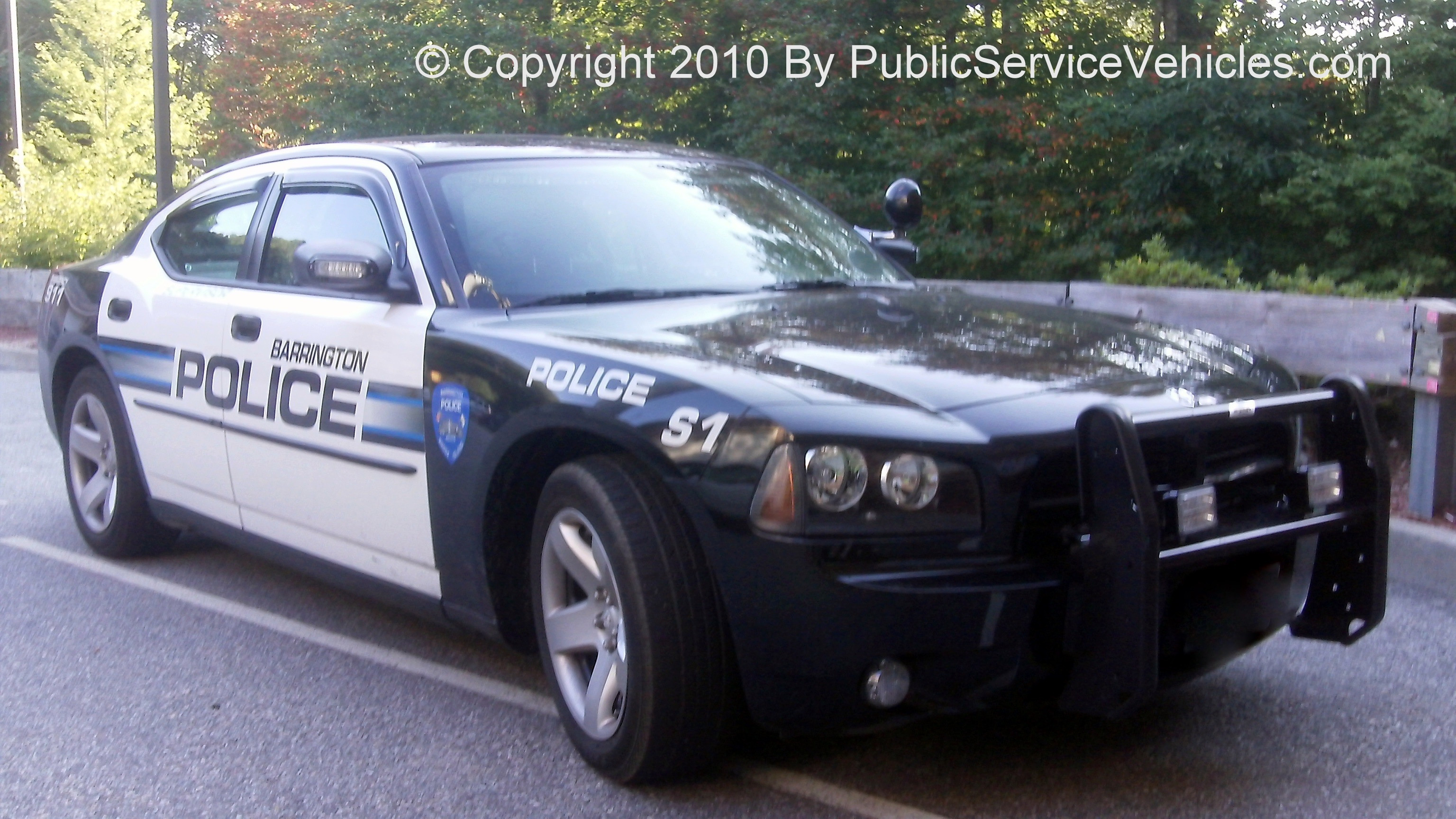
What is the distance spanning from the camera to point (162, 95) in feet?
47.1

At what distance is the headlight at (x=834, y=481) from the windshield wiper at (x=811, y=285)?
1.48 meters

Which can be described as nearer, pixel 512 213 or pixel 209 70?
pixel 512 213

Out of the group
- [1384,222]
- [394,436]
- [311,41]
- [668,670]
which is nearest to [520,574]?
[394,436]

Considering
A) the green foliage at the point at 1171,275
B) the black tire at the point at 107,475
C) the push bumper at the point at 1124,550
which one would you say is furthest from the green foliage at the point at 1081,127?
the black tire at the point at 107,475

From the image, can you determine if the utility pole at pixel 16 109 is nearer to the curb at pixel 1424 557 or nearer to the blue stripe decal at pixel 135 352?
the blue stripe decal at pixel 135 352

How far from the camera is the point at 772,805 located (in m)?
3.36

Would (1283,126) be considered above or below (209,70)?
below

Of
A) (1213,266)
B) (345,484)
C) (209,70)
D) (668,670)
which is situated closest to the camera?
(668,670)

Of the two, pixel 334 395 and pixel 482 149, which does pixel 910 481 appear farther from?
pixel 482 149

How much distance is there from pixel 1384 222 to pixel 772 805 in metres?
8.85

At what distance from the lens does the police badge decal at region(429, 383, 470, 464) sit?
12.4 feet

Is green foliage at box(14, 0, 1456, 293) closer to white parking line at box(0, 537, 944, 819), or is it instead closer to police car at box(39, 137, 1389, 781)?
police car at box(39, 137, 1389, 781)

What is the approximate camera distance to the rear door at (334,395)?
404cm

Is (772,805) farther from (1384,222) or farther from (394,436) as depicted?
(1384,222)
